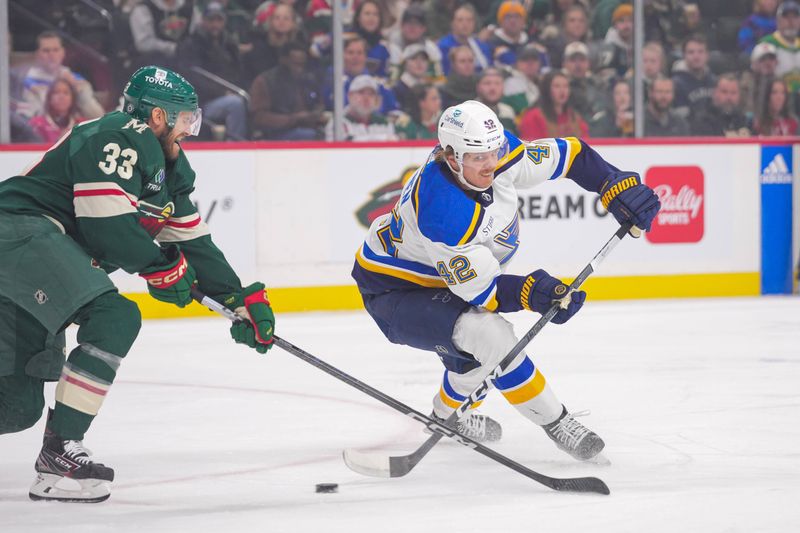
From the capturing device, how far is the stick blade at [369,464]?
2979 mm

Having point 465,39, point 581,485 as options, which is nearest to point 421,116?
point 465,39

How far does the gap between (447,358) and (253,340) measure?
22.6 inches

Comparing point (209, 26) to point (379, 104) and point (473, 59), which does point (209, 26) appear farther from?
point (473, 59)

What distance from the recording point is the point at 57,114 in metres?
6.33

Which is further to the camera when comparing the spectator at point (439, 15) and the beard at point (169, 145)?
the spectator at point (439, 15)

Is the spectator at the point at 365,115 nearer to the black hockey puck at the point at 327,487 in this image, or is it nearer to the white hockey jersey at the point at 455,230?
the white hockey jersey at the point at 455,230

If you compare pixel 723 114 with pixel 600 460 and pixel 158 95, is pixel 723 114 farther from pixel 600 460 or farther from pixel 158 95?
pixel 158 95

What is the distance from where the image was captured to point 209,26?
22.4 feet

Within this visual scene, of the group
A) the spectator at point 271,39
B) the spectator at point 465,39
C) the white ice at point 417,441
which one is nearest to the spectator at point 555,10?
the spectator at point 465,39

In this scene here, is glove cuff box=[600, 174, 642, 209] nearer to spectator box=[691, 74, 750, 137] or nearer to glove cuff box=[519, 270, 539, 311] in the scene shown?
glove cuff box=[519, 270, 539, 311]

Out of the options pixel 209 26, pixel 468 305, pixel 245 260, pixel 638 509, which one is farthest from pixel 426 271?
pixel 209 26

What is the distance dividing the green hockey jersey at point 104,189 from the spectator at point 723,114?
5.52 metres

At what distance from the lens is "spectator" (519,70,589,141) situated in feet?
24.3

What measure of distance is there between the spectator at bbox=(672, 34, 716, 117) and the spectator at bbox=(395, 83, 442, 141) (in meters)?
1.63
